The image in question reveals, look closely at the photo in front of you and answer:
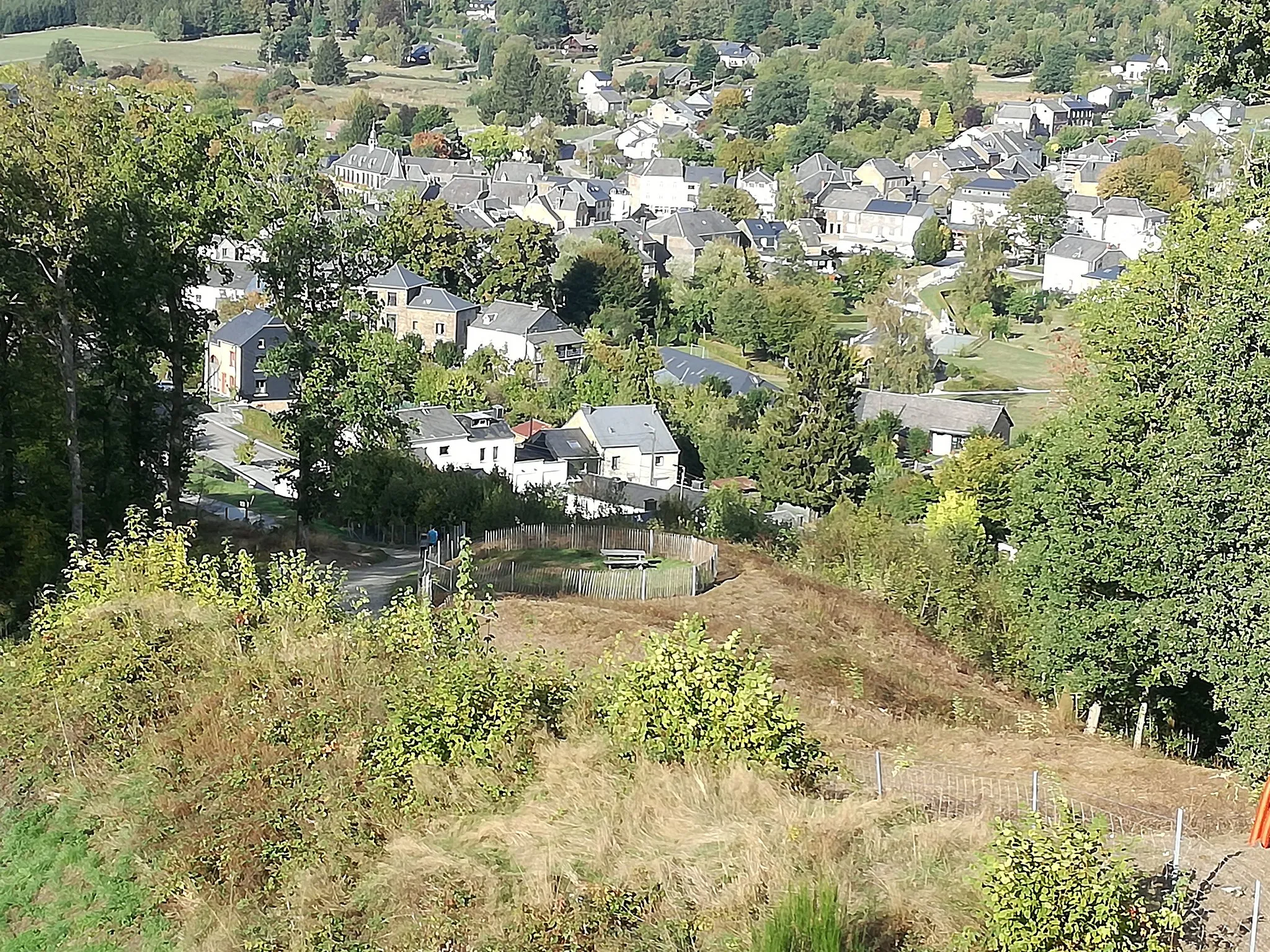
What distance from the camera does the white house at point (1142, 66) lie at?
344 feet

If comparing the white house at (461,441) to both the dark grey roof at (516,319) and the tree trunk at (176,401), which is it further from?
the tree trunk at (176,401)

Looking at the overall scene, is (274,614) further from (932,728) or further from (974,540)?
(974,540)

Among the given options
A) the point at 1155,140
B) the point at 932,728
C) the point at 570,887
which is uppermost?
the point at 1155,140

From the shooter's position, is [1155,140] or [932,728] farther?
[1155,140]

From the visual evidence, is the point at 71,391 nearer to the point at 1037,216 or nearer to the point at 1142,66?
the point at 1037,216

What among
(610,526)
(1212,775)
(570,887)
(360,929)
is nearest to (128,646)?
(360,929)

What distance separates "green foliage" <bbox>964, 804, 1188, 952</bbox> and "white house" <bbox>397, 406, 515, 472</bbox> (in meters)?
26.7

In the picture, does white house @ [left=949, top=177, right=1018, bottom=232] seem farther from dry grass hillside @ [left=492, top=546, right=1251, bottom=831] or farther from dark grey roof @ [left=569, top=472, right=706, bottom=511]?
dry grass hillside @ [left=492, top=546, right=1251, bottom=831]

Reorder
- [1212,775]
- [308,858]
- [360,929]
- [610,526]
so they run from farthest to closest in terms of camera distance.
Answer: [610,526], [1212,775], [308,858], [360,929]

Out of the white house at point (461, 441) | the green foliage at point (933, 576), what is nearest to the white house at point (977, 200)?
the white house at point (461, 441)

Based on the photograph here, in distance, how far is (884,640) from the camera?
14539 millimetres

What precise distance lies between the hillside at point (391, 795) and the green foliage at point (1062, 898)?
49 cm

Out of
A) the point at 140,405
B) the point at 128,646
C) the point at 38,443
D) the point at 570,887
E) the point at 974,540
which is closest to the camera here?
the point at 570,887

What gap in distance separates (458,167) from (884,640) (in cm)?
6495
